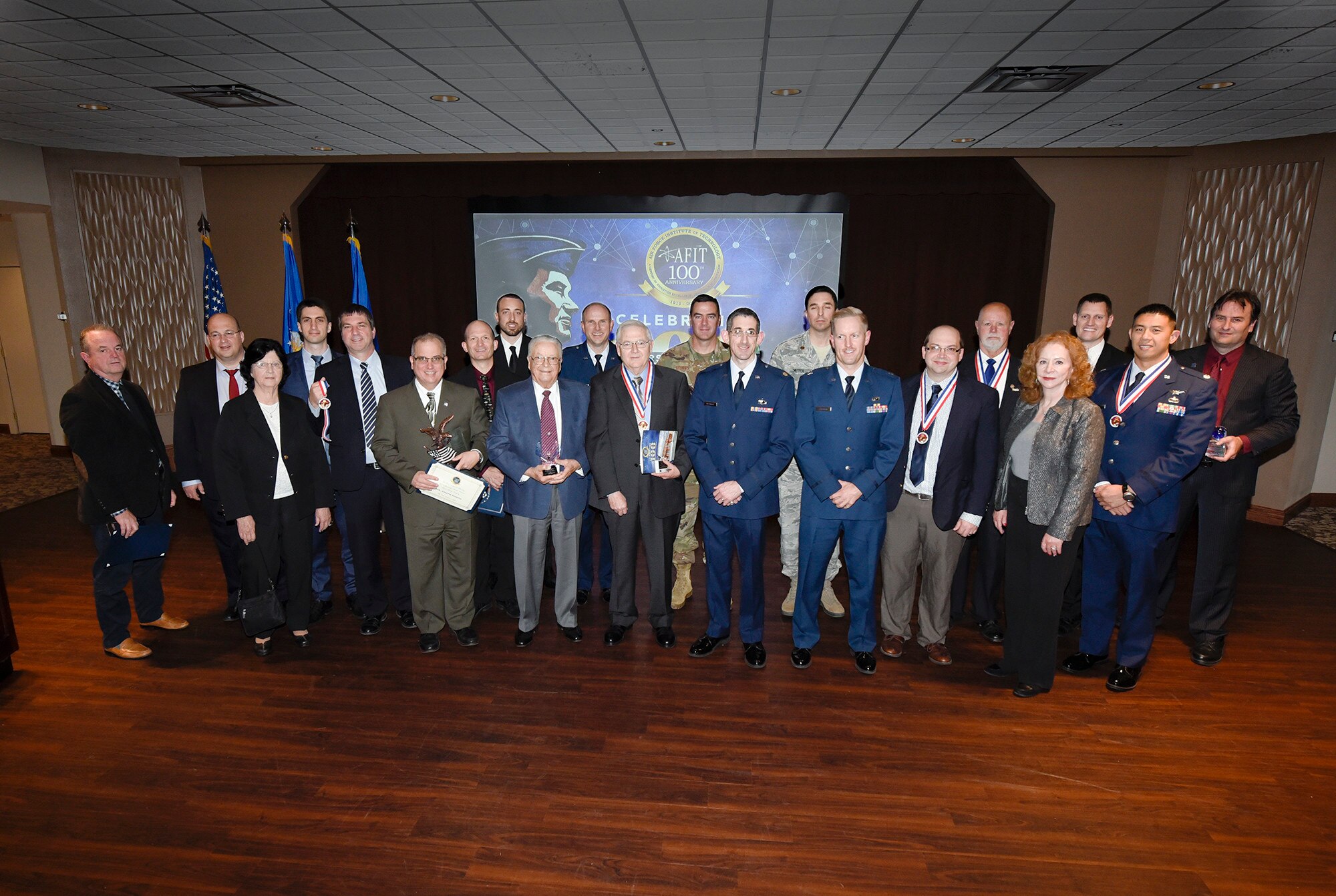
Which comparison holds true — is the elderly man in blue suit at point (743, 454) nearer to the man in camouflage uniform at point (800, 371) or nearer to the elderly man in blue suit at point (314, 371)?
the man in camouflage uniform at point (800, 371)

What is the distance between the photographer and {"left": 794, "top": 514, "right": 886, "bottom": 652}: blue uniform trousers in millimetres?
3477

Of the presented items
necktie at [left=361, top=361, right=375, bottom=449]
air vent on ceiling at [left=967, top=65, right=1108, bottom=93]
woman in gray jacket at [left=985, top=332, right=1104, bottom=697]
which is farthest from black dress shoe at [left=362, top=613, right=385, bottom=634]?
air vent on ceiling at [left=967, top=65, right=1108, bottom=93]

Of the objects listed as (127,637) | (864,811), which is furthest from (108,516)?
(864,811)

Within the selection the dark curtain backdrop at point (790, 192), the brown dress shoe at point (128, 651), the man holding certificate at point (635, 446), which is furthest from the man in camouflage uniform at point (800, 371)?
the dark curtain backdrop at point (790, 192)

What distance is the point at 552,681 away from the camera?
3480 millimetres

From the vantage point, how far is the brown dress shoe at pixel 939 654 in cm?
366

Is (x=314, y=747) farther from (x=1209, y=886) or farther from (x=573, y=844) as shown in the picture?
(x=1209, y=886)

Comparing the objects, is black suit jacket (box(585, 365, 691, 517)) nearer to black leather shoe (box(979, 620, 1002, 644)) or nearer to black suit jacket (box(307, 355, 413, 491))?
black suit jacket (box(307, 355, 413, 491))

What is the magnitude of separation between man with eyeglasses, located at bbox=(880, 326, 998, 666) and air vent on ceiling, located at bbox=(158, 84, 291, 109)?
5174 millimetres

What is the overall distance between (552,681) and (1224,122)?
687 cm

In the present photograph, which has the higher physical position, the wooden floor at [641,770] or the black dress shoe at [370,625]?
the black dress shoe at [370,625]

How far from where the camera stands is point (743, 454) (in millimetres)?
3496

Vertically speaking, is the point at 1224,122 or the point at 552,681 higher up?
the point at 1224,122

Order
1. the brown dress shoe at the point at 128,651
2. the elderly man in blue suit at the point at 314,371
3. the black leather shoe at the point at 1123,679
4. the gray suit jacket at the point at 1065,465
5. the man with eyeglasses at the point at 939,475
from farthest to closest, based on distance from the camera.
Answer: the elderly man in blue suit at the point at 314,371, the brown dress shoe at the point at 128,651, the black leather shoe at the point at 1123,679, the man with eyeglasses at the point at 939,475, the gray suit jacket at the point at 1065,465
